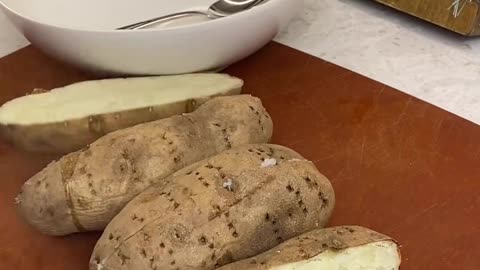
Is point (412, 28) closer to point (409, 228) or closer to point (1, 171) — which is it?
point (409, 228)

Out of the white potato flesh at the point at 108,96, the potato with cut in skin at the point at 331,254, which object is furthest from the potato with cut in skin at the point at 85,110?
the potato with cut in skin at the point at 331,254

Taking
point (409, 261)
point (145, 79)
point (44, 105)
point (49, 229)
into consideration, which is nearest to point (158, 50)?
point (145, 79)

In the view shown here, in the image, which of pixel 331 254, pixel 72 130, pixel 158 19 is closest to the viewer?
pixel 331 254

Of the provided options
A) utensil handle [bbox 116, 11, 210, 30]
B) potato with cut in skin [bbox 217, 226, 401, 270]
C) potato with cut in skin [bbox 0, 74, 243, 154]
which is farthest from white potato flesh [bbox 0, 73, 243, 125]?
potato with cut in skin [bbox 217, 226, 401, 270]

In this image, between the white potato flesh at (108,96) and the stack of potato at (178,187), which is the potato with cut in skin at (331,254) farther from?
the white potato flesh at (108,96)

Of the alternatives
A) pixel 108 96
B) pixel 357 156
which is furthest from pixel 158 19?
pixel 357 156

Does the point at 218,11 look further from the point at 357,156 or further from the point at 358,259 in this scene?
the point at 358,259
